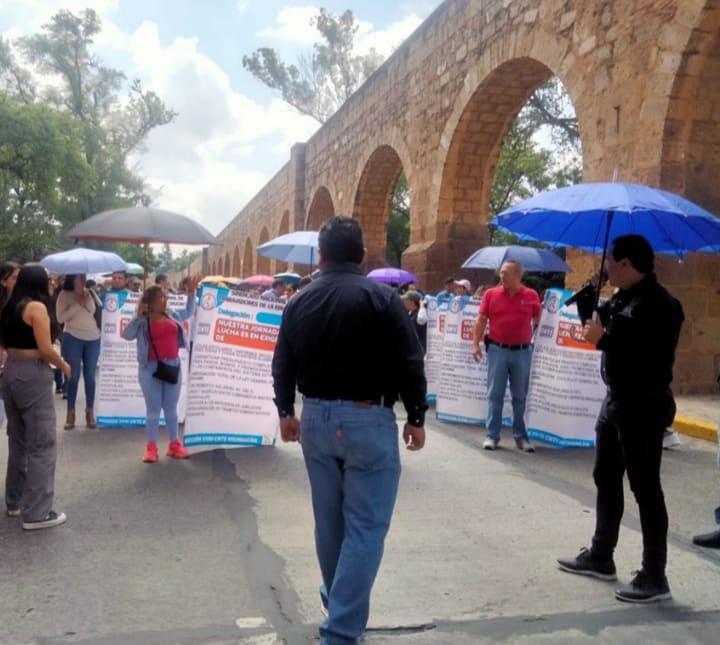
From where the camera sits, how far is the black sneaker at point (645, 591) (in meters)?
3.37

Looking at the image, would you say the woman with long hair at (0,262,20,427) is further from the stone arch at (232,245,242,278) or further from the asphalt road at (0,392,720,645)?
the stone arch at (232,245,242,278)

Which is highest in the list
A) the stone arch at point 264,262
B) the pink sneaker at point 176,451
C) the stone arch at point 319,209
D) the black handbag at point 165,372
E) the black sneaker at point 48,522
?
the stone arch at point 319,209

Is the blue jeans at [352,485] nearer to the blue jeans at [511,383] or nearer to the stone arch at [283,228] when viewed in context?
the blue jeans at [511,383]

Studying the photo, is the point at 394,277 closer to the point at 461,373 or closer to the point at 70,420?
the point at 461,373

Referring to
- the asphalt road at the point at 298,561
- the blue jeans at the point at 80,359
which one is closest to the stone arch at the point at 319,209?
the blue jeans at the point at 80,359

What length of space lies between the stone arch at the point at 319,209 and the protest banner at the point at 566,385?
17.3 metres

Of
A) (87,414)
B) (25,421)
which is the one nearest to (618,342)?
(25,421)

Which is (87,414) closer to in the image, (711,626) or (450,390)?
(450,390)

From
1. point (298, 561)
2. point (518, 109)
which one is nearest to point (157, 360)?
point (298, 561)

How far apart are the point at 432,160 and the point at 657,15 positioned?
627cm

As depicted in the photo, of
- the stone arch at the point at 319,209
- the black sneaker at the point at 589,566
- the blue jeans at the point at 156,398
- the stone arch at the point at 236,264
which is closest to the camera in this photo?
the black sneaker at the point at 589,566

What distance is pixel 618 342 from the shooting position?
3486 mm

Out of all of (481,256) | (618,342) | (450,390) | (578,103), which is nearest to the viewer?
(618,342)

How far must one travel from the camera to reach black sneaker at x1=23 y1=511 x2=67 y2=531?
426cm
